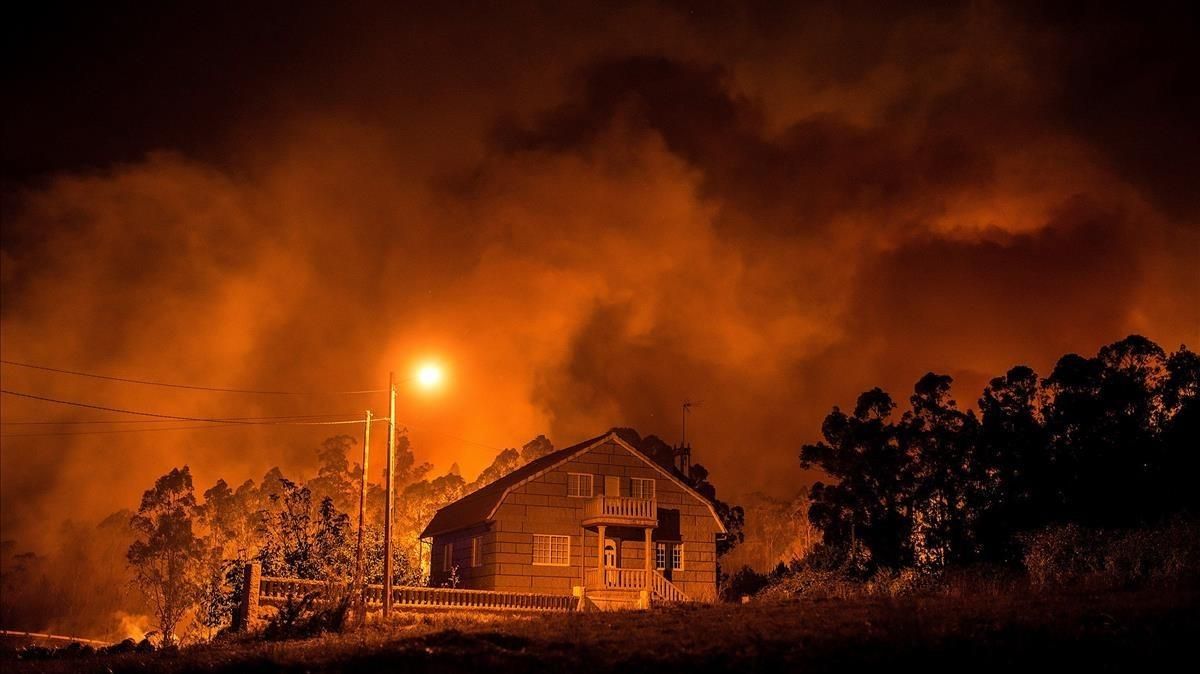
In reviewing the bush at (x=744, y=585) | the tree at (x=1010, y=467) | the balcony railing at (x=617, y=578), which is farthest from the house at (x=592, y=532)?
the tree at (x=1010, y=467)

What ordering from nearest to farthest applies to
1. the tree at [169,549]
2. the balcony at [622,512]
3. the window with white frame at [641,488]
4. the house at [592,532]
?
the house at [592,532], the balcony at [622,512], the window with white frame at [641,488], the tree at [169,549]

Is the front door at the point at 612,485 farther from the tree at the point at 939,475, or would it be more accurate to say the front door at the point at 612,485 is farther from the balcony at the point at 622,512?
the tree at the point at 939,475

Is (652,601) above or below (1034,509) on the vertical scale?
below

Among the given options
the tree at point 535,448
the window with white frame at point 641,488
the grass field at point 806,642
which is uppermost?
the tree at point 535,448

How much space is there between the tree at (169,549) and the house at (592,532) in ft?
188

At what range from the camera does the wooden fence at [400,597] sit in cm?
3825

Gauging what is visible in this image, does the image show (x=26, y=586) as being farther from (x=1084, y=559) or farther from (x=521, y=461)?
(x=1084, y=559)

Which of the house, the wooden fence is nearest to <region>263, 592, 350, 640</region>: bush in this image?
the wooden fence

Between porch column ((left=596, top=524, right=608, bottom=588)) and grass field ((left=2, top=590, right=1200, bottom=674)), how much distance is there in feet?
58.1

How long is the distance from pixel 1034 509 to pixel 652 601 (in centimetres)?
1862

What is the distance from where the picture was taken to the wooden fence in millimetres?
38250

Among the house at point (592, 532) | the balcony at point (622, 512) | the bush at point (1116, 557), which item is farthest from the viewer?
the balcony at point (622, 512)

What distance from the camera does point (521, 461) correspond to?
112m

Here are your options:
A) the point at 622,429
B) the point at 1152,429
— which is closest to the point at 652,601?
the point at 1152,429
